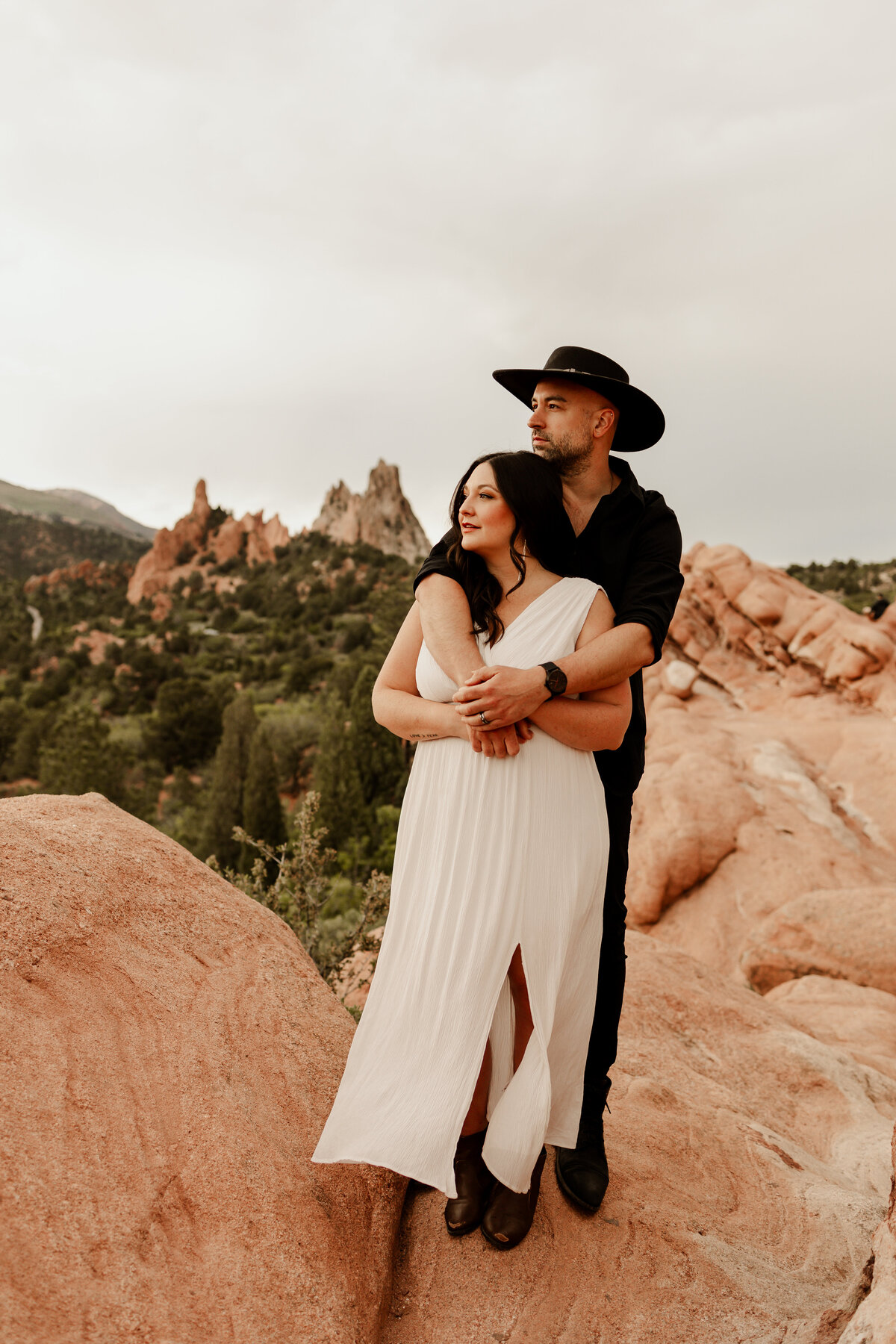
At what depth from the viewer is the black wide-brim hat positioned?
2523 mm

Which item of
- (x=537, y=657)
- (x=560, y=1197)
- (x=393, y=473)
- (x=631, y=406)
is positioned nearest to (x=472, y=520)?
(x=537, y=657)

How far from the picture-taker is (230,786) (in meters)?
20.9

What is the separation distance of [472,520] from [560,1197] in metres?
→ 2.17

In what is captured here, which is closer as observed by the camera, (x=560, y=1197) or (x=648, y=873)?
(x=560, y=1197)

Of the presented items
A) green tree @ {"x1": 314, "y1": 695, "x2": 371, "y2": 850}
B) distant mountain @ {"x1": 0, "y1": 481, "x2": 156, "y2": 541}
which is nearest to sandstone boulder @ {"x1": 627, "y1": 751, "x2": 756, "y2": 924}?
green tree @ {"x1": 314, "y1": 695, "x2": 371, "y2": 850}

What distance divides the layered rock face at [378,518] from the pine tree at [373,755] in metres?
51.3

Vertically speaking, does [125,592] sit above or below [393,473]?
below

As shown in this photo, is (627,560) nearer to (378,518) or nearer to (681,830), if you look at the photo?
(681,830)

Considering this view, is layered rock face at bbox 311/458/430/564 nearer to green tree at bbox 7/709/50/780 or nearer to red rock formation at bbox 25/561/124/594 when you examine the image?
red rock formation at bbox 25/561/124/594

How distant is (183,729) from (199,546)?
4781cm

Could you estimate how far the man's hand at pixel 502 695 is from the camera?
2154 millimetres

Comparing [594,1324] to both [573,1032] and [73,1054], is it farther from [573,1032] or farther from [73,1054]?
[73,1054]

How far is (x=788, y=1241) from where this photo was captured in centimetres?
268

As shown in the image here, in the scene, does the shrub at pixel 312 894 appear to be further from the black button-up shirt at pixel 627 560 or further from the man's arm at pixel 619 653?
the man's arm at pixel 619 653
